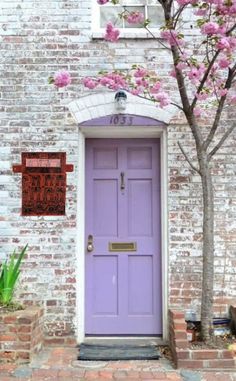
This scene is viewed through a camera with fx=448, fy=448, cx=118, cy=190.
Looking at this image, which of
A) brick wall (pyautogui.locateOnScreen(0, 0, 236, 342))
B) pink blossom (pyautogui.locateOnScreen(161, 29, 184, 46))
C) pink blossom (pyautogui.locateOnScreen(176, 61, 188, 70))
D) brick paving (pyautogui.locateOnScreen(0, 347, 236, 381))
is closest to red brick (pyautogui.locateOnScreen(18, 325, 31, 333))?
brick paving (pyautogui.locateOnScreen(0, 347, 236, 381))

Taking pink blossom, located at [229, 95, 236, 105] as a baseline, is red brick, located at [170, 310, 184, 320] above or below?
below

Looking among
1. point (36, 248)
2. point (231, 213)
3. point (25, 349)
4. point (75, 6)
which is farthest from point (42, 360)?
point (75, 6)

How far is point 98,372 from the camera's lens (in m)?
3.98

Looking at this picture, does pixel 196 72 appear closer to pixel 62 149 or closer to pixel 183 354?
pixel 62 149

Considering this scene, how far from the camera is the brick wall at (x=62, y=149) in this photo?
15.6ft

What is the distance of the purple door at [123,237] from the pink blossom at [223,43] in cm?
151

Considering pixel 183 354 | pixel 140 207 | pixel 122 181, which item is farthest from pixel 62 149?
pixel 183 354

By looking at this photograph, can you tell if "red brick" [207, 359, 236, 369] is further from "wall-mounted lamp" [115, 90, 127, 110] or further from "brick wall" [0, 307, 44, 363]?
"wall-mounted lamp" [115, 90, 127, 110]

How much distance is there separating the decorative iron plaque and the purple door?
0.35 metres

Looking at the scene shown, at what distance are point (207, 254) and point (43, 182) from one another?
6.21ft

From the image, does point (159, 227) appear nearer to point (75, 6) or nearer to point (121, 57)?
point (121, 57)

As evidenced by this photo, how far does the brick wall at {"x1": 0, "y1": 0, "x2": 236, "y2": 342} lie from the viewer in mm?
4746

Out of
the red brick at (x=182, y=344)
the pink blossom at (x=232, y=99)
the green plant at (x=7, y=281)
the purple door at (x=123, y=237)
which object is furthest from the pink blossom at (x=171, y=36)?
the red brick at (x=182, y=344)

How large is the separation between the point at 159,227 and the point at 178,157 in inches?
31.8
